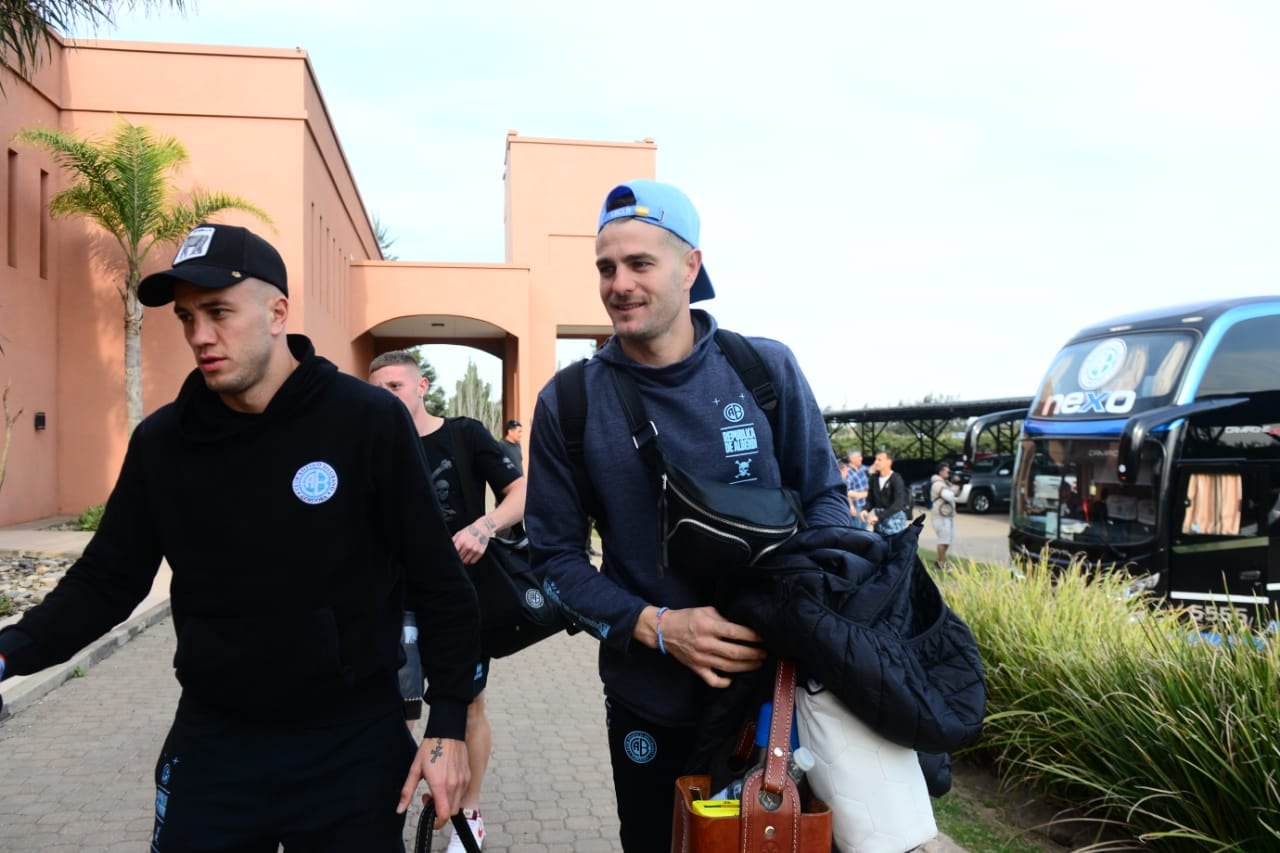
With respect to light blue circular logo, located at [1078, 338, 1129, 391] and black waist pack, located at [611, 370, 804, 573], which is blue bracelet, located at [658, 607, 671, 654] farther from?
light blue circular logo, located at [1078, 338, 1129, 391]

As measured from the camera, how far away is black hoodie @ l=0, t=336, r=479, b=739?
226 cm

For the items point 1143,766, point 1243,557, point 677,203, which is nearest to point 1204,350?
point 1243,557

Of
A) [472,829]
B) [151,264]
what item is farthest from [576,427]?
[151,264]

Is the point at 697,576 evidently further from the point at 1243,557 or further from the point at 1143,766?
the point at 1243,557

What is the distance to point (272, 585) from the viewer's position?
2.27 m

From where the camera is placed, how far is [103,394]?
19.1m

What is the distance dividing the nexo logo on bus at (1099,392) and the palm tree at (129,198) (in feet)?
48.4

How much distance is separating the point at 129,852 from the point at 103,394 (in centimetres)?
1695

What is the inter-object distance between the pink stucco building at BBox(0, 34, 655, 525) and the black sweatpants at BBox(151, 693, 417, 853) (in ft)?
52.3

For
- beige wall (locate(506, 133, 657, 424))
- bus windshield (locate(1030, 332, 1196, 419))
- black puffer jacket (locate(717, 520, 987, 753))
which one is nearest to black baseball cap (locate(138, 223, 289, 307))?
black puffer jacket (locate(717, 520, 987, 753))

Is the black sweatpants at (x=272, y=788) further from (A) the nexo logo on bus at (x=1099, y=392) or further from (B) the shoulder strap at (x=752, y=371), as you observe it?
(A) the nexo logo on bus at (x=1099, y=392)

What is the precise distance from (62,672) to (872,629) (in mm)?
7409

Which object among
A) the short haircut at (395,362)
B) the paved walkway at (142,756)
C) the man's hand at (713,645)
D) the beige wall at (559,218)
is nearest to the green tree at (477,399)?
the beige wall at (559,218)

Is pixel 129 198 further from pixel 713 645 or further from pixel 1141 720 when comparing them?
pixel 713 645
